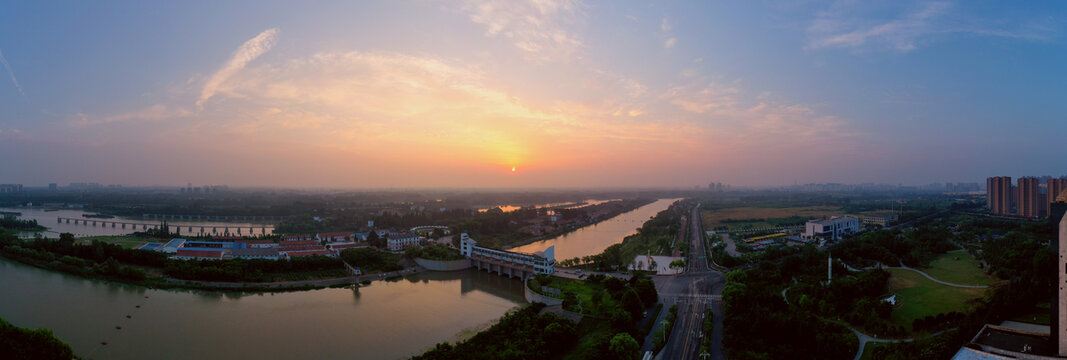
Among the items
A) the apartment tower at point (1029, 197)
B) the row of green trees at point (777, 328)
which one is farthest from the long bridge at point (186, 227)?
the apartment tower at point (1029, 197)

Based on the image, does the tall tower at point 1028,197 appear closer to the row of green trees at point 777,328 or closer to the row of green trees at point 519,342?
the row of green trees at point 777,328

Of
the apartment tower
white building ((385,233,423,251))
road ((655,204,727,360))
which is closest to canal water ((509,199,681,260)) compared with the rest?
white building ((385,233,423,251))

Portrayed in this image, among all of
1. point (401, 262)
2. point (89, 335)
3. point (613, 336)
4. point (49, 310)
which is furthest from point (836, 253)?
point (49, 310)

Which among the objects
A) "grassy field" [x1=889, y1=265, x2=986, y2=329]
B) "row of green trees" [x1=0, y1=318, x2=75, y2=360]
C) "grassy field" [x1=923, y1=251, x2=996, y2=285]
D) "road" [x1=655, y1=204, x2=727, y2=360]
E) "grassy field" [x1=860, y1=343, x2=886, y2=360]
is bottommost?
"road" [x1=655, y1=204, x2=727, y2=360]

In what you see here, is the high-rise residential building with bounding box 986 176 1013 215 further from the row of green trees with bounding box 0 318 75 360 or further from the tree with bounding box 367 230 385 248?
the row of green trees with bounding box 0 318 75 360

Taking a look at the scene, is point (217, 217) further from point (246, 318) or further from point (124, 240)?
point (246, 318)

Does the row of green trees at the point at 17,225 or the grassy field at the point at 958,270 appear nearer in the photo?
the grassy field at the point at 958,270
